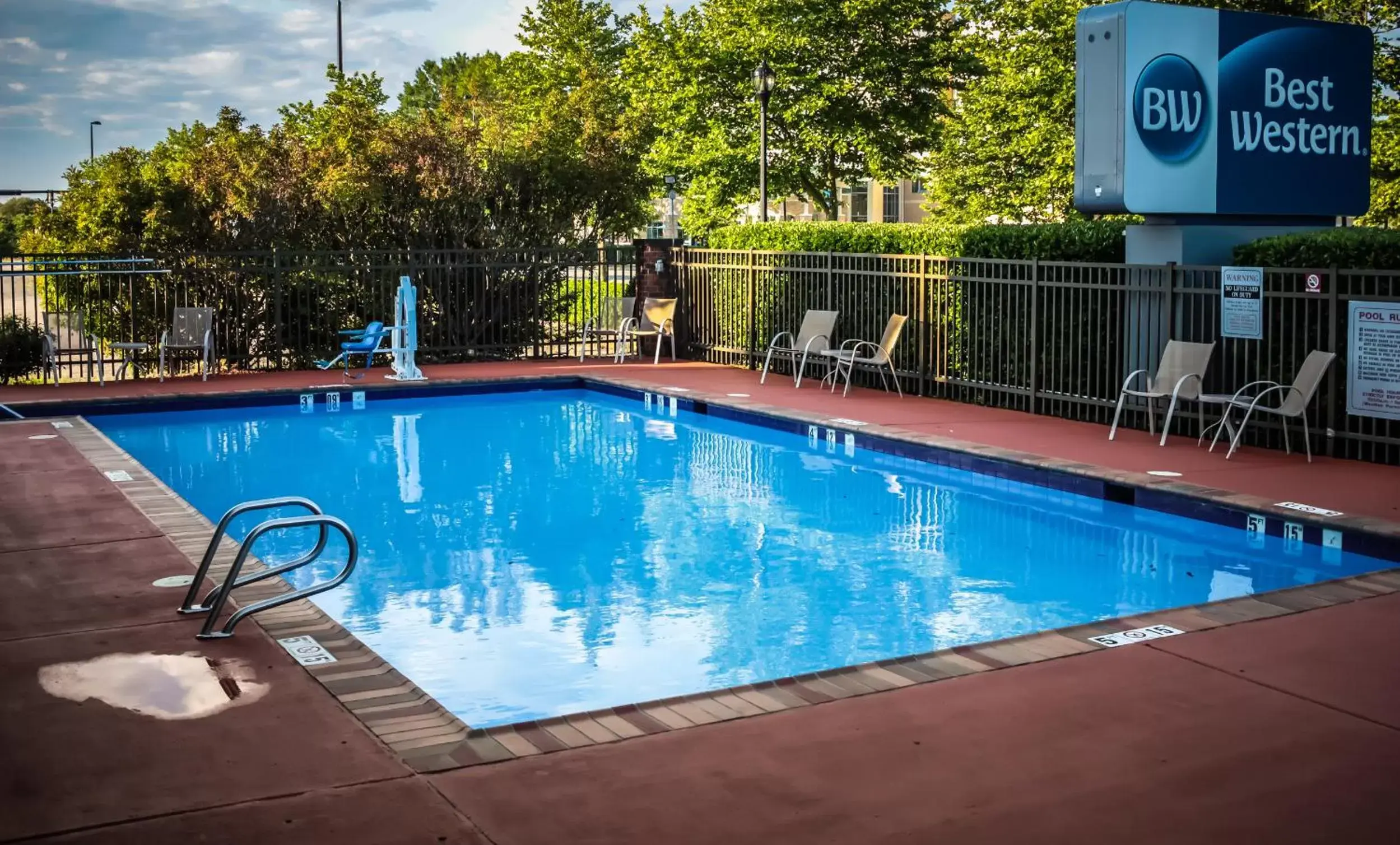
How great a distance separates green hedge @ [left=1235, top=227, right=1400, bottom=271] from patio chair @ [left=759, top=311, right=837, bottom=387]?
193 inches

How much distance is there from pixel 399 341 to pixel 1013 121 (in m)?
18.8

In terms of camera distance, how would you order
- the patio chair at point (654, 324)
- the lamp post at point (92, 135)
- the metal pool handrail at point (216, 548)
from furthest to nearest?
the lamp post at point (92, 135), the patio chair at point (654, 324), the metal pool handrail at point (216, 548)

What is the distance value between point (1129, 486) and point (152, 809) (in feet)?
24.2

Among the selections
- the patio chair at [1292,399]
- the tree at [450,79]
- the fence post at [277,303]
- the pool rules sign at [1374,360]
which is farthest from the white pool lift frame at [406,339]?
the tree at [450,79]

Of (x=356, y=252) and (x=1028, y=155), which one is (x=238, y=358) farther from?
(x=1028, y=155)

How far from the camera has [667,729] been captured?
493 centimetres

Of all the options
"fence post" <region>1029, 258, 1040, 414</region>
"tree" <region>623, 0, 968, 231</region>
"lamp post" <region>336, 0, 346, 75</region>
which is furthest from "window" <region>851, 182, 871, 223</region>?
"fence post" <region>1029, 258, 1040, 414</region>

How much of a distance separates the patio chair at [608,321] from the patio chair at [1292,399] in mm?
9990

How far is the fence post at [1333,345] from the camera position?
10.5 meters

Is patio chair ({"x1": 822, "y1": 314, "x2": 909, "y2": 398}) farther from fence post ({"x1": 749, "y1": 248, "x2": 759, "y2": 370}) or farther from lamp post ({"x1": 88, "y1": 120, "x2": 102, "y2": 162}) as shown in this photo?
lamp post ({"x1": 88, "y1": 120, "x2": 102, "y2": 162})

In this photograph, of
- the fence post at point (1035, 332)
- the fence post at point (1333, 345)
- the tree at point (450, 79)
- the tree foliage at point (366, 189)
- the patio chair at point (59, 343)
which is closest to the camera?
the fence post at point (1333, 345)

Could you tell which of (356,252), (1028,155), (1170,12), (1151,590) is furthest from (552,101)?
(1151,590)

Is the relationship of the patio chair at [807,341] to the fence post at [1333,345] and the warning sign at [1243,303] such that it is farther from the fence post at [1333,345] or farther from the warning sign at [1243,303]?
the fence post at [1333,345]

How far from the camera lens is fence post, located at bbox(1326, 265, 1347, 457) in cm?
1052
